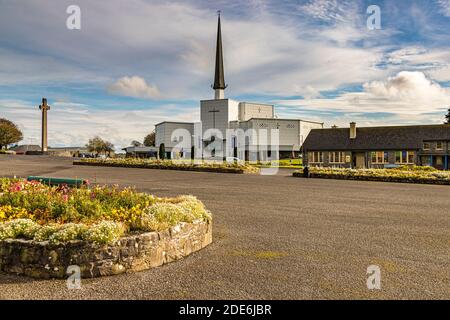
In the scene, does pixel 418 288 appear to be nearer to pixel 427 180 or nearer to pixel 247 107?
pixel 427 180

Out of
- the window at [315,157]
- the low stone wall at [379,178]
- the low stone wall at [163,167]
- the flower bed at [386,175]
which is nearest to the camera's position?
the low stone wall at [379,178]

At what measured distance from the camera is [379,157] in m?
48.7

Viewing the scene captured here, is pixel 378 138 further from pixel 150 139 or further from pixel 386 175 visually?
pixel 150 139

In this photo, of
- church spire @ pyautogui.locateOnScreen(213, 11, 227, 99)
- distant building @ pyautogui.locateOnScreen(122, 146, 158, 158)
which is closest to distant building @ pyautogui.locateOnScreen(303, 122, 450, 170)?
church spire @ pyautogui.locateOnScreen(213, 11, 227, 99)

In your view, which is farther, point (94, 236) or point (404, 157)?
point (404, 157)

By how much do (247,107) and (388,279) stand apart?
4192 inches

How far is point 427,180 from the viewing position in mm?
24734

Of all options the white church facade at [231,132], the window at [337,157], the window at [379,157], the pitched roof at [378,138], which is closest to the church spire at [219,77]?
the white church facade at [231,132]

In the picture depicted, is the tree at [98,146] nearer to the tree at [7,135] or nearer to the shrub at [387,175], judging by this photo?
the tree at [7,135]

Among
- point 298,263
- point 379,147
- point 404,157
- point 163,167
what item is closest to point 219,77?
point 379,147

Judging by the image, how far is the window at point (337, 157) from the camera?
51094mm

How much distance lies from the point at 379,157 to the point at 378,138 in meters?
2.54

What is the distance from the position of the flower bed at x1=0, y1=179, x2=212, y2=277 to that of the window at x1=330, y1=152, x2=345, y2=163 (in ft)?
147
